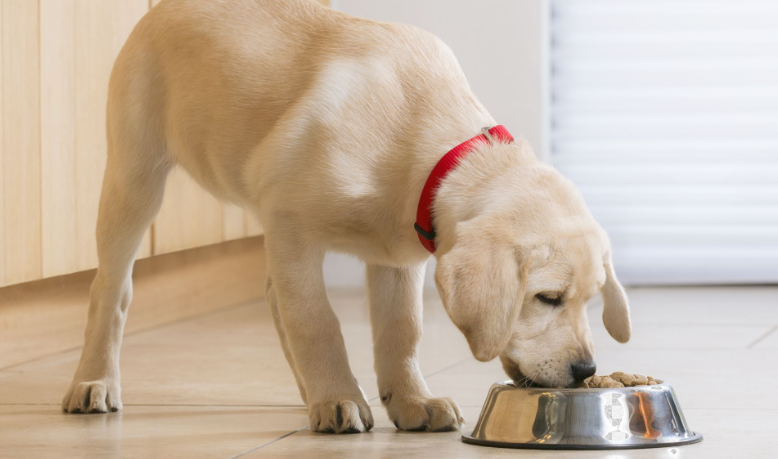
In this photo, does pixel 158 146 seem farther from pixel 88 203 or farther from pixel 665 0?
pixel 665 0

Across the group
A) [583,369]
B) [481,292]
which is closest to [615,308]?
[583,369]

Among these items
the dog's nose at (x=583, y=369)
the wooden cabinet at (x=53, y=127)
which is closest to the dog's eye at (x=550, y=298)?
the dog's nose at (x=583, y=369)

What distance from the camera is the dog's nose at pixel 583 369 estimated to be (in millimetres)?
2338

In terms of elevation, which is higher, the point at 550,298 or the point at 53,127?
the point at 53,127

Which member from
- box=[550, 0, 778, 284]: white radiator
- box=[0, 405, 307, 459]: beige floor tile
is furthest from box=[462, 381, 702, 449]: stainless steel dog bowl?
box=[550, 0, 778, 284]: white radiator

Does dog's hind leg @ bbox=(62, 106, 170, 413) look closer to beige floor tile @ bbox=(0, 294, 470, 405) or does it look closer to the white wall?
beige floor tile @ bbox=(0, 294, 470, 405)

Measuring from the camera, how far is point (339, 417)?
2.55m

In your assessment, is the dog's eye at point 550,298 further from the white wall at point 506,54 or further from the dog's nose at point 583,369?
Result: the white wall at point 506,54

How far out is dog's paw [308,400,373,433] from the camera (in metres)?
2.54

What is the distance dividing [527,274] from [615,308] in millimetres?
483

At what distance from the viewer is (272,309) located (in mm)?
3328

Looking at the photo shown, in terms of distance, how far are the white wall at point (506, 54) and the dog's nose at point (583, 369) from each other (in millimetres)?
4135

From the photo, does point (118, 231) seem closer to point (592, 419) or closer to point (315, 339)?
point (315, 339)

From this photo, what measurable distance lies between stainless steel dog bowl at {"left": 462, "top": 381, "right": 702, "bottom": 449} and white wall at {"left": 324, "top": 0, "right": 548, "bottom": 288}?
4131 millimetres
